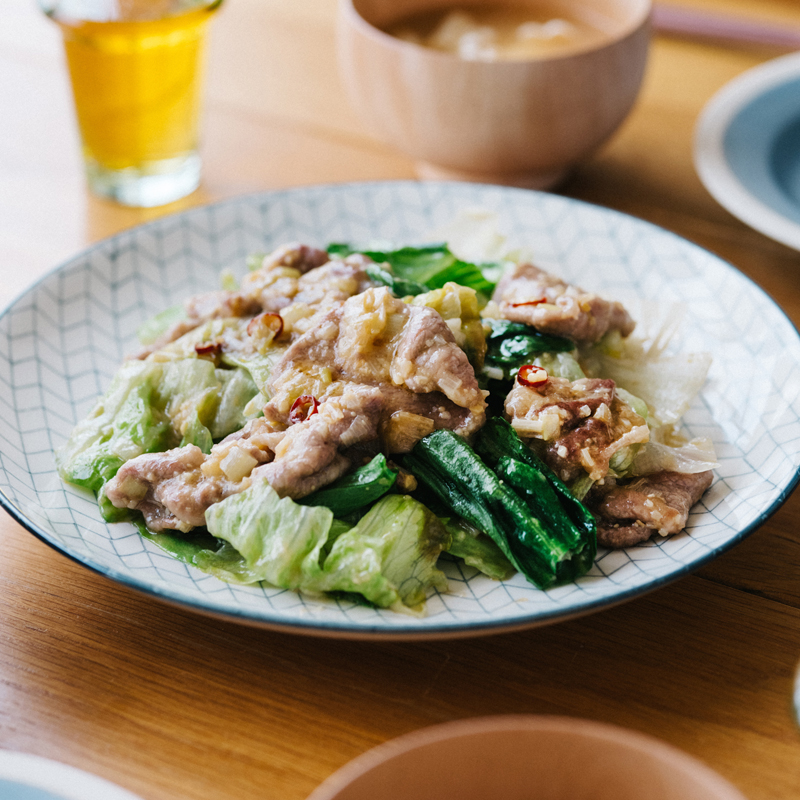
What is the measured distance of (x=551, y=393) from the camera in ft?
7.99

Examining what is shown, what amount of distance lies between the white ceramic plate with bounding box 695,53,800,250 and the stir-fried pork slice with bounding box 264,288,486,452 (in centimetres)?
171

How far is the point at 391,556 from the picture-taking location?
6.94 feet

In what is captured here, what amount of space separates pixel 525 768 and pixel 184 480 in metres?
1.18

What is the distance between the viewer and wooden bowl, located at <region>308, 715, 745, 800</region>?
1430 millimetres

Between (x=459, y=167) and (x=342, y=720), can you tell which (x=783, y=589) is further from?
(x=459, y=167)

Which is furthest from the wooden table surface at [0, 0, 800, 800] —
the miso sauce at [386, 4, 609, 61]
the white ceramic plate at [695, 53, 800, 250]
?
the miso sauce at [386, 4, 609, 61]

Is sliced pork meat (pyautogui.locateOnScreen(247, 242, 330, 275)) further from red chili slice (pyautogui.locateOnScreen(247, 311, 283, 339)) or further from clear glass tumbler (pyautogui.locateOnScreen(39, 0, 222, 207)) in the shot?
clear glass tumbler (pyautogui.locateOnScreen(39, 0, 222, 207))

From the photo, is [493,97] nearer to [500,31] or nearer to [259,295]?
[500,31]

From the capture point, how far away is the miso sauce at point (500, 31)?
155 inches

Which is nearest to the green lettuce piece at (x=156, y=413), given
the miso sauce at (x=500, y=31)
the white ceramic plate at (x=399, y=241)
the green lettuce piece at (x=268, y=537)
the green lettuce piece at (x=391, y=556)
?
the white ceramic plate at (x=399, y=241)

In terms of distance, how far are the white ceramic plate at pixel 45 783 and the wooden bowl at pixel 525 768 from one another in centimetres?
38

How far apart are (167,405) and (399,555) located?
3.00 feet

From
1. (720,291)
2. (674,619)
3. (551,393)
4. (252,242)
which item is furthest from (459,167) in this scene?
(674,619)

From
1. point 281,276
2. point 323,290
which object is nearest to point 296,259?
point 281,276
